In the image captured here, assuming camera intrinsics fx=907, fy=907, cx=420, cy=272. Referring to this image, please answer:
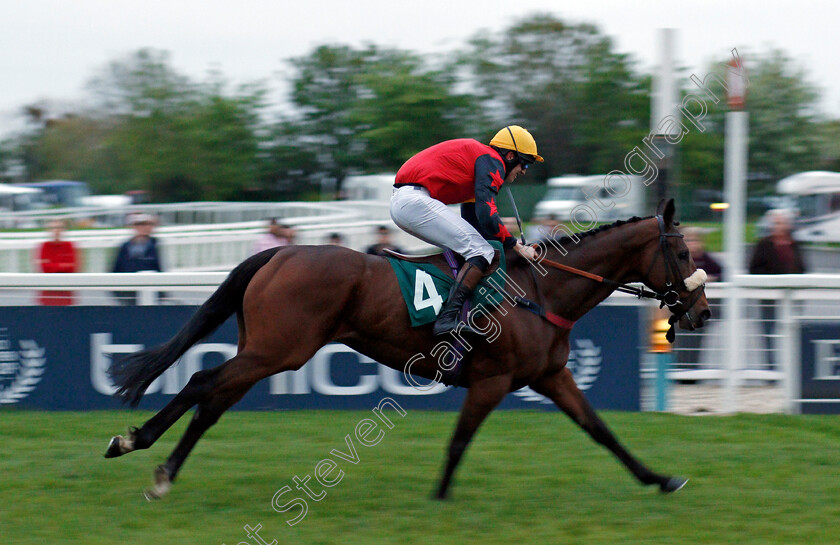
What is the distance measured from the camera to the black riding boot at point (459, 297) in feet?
14.9

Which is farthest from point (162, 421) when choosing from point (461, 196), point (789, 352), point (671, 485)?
point (789, 352)

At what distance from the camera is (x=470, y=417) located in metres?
4.58

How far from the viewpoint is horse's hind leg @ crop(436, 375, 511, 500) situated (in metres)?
4.56

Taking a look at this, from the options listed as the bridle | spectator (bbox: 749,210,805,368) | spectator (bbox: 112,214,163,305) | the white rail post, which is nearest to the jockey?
the bridle

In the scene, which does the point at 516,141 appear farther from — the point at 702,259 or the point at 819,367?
the point at 702,259

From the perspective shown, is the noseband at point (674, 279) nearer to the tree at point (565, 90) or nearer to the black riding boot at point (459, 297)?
the black riding boot at point (459, 297)

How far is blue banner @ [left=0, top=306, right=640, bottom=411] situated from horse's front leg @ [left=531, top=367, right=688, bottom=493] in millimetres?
2012

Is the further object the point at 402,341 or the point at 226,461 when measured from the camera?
the point at 226,461

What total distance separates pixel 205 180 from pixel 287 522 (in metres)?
32.0

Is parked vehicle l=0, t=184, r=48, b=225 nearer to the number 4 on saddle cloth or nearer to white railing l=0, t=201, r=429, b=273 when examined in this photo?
white railing l=0, t=201, r=429, b=273

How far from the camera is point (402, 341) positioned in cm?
464

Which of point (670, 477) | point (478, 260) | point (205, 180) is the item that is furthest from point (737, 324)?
point (205, 180)

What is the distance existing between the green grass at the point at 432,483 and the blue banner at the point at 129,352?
0.16 meters

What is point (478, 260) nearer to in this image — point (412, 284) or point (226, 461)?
point (412, 284)
